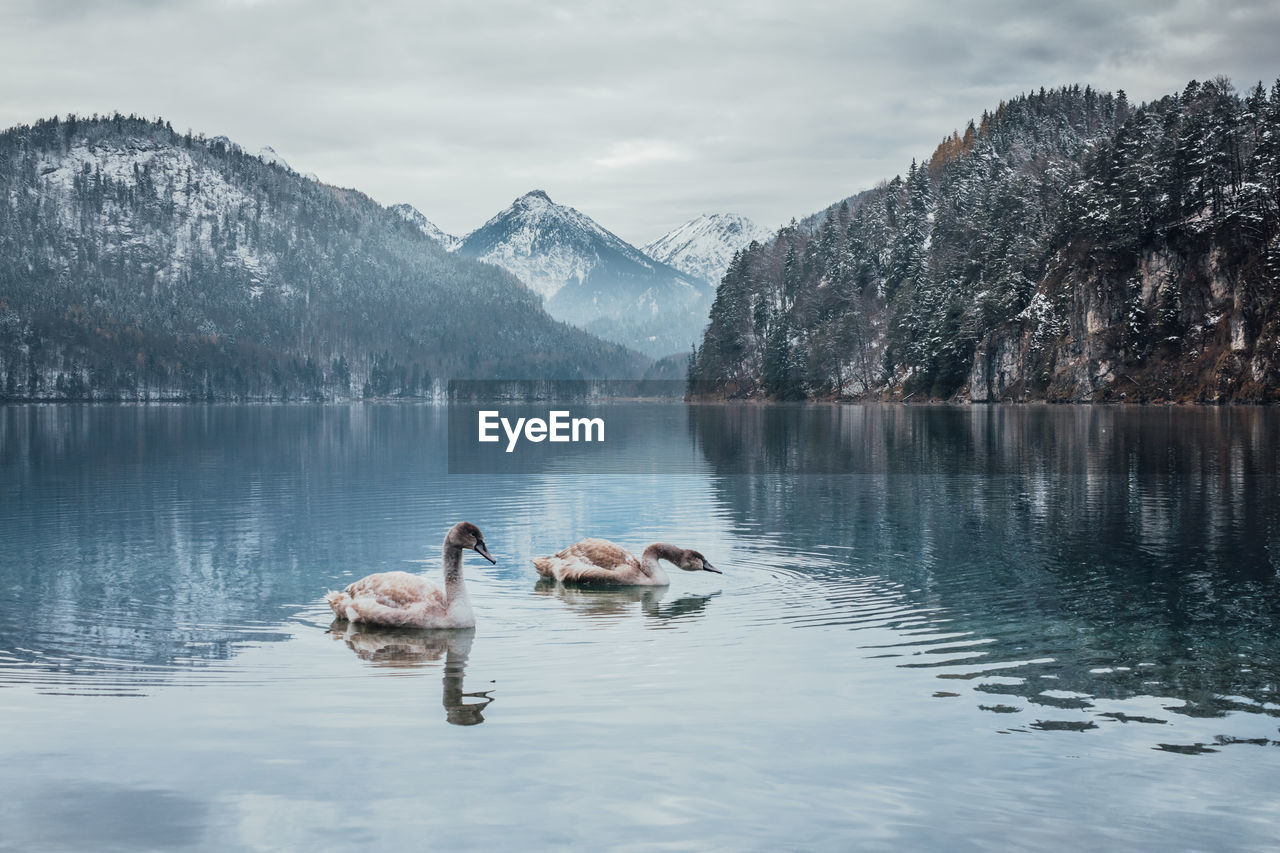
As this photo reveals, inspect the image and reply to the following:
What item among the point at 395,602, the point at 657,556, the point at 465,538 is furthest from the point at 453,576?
the point at 657,556

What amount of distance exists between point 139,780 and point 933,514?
30713mm

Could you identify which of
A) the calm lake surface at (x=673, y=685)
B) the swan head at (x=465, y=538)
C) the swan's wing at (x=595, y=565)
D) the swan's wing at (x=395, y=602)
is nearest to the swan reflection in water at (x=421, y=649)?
the calm lake surface at (x=673, y=685)

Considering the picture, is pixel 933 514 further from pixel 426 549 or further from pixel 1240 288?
pixel 1240 288

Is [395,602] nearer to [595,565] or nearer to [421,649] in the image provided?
[421,649]

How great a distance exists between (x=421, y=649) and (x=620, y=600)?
6.36 m

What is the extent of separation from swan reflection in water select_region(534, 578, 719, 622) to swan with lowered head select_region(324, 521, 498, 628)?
3.31 metres

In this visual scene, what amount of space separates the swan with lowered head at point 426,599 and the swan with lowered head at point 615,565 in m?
5.27

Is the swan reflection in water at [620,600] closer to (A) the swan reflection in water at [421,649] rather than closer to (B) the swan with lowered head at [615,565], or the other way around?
(B) the swan with lowered head at [615,565]

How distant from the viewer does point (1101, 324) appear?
5901 inches

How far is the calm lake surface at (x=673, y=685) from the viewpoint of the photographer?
1092 cm

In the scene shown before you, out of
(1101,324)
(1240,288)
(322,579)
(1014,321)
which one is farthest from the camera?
(1014,321)

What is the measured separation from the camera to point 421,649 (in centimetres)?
1919

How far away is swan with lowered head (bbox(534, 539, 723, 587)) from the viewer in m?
25.6

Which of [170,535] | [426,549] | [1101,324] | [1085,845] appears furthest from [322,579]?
[1101,324]
